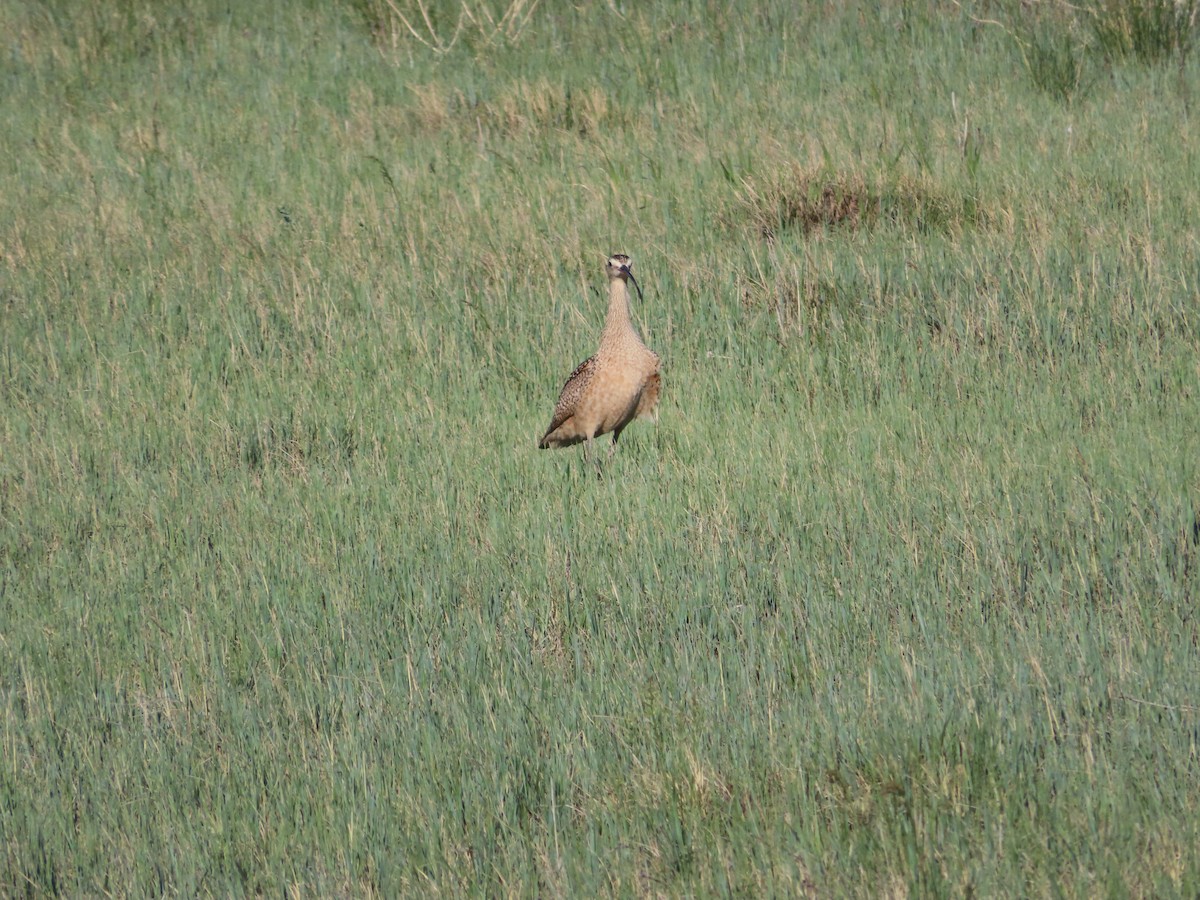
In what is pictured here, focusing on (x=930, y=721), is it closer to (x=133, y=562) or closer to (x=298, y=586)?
(x=298, y=586)

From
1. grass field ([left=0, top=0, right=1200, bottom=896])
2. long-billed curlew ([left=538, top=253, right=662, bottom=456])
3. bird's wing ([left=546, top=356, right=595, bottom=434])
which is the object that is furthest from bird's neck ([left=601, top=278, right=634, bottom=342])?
grass field ([left=0, top=0, right=1200, bottom=896])

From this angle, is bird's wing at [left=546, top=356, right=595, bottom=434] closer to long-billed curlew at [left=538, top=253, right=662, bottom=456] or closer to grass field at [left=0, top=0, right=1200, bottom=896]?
long-billed curlew at [left=538, top=253, right=662, bottom=456]

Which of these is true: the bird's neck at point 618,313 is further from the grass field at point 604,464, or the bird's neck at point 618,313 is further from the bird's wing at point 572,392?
the grass field at point 604,464

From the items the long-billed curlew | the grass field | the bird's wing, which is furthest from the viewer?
the bird's wing

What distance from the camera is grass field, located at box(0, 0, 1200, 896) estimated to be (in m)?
3.95

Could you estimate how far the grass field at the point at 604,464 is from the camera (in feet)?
13.0

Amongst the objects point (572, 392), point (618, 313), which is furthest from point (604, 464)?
point (618, 313)

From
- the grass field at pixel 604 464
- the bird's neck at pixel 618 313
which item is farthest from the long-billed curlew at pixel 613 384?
the grass field at pixel 604 464

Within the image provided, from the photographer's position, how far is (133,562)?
6062mm

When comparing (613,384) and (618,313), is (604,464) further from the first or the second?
(618,313)

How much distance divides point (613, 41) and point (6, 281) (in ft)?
17.1

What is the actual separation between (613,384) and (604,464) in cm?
40

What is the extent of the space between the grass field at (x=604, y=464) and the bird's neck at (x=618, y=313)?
1.83 feet

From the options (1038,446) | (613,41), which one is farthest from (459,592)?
(613,41)
